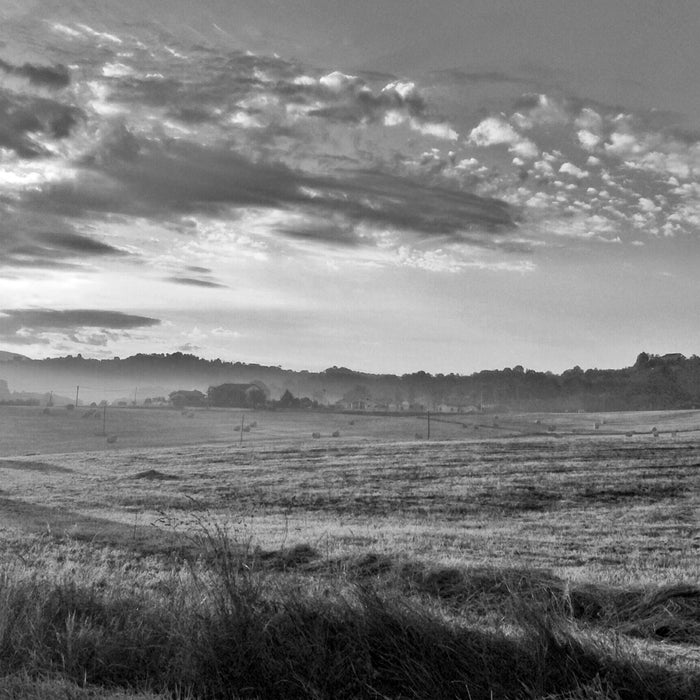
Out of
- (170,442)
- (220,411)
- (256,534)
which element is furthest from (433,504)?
(220,411)

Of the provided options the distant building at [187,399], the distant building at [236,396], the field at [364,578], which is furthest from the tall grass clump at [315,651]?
the distant building at [187,399]

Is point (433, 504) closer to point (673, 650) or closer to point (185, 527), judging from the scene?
point (185, 527)

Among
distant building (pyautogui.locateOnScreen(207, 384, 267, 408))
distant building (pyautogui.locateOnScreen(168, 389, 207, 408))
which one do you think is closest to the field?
distant building (pyautogui.locateOnScreen(207, 384, 267, 408))

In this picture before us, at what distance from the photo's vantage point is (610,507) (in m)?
33.1

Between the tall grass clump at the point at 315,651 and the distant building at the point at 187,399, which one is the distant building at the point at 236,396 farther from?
the tall grass clump at the point at 315,651

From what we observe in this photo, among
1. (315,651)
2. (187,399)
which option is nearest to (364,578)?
(315,651)

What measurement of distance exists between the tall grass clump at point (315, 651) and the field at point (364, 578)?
0.02 m

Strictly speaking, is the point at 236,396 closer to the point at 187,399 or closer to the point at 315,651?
the point at 187,399

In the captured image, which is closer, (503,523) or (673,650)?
(673,650)

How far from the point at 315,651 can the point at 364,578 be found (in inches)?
194

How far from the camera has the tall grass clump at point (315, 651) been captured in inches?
→ 273

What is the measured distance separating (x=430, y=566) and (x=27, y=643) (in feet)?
29.3

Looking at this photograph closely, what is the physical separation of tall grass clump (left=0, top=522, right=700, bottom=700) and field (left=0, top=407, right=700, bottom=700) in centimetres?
2

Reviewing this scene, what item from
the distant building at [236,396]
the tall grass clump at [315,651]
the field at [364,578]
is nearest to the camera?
the tall grass clump at [315,651]
